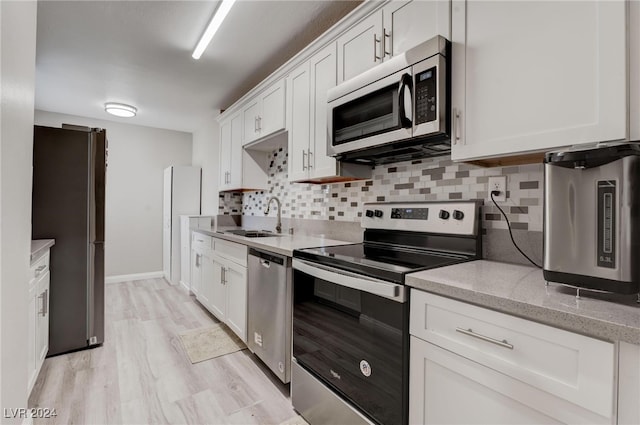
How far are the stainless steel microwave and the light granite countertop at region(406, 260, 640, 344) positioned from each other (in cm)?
64

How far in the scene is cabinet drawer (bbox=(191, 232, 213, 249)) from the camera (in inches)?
125

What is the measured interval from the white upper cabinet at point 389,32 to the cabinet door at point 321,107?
9 cm

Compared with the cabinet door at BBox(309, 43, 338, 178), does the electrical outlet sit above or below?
below

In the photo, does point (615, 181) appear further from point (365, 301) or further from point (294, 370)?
point (294, 370)

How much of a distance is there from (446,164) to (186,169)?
4.01m

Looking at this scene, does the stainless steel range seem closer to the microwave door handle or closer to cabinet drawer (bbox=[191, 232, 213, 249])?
the microwave door handle

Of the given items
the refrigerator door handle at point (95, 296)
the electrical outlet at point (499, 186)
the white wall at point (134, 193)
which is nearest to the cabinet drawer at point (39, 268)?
the refrigerator door handle at point (95, 296)

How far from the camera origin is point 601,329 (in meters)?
0.70

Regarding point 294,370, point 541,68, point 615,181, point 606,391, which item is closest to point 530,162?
point 541,68

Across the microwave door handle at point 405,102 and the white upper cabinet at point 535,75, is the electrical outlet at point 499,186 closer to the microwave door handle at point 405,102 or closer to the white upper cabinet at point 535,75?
the white upper cabinet at point 535,75

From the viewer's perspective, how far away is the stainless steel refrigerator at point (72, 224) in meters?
2.35

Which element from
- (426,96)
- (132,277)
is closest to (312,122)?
(426,96)

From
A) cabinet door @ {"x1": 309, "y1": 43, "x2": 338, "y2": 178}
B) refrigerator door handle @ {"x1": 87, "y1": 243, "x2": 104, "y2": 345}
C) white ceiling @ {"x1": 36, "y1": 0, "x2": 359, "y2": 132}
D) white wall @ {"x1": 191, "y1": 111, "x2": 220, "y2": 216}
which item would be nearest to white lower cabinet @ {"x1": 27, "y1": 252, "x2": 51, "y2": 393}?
refrigerator door handle @ {"x1": 87, "y1": 243, "x2": 104, "y2": 345}

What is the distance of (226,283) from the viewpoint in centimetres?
271
